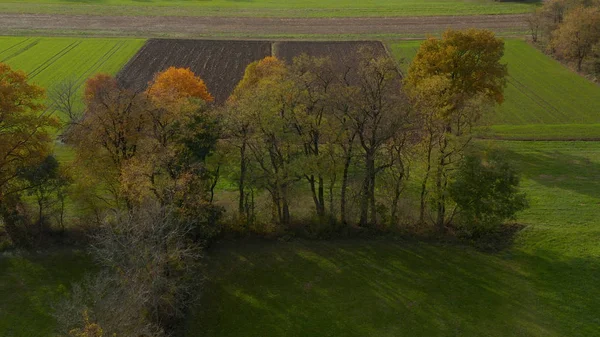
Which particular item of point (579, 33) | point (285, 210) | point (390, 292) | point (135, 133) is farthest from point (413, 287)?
point (579, 33)

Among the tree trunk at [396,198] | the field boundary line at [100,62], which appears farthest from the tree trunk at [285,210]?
the field boundary line at [100,62]

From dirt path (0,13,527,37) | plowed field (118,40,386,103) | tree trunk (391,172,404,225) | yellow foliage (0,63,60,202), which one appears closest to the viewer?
yellow foliage (0,63,60,202)

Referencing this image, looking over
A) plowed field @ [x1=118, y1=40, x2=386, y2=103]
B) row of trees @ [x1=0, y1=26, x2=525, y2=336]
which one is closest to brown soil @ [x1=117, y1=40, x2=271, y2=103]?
plowed field @ [x1=118, y1=40, x2=386, y2=103]

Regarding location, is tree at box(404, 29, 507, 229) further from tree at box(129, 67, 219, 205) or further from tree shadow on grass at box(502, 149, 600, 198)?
tree at box(129, 67, 219, 205)

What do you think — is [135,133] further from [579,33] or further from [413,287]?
[579,33]

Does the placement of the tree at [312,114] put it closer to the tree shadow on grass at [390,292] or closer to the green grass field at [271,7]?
the tree shadow on grass at [390,292]
